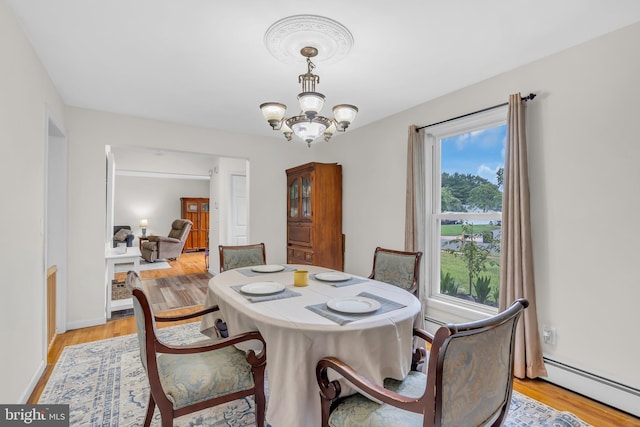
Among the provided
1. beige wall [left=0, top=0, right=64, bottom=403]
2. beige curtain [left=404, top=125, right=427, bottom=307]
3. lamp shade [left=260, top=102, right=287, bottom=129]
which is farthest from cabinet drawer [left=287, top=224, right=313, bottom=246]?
beige wall [left=0, top=0, right=64, bottom=403]

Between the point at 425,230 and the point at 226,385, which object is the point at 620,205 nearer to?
the point at 425,230

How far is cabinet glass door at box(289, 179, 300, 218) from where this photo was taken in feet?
14.5

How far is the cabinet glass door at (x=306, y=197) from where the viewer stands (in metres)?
4.16

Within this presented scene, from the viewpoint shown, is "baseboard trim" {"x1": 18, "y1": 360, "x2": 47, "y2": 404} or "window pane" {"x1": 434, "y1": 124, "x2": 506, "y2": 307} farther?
"window pane" {"x1": 434, "y1": 124, "x2": 506, "y2": 307}

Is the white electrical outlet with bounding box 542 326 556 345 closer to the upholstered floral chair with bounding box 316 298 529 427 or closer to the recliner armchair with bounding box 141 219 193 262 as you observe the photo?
the upholstered floral chair with bounding box 316 298 529 427

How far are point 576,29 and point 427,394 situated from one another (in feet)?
7.75

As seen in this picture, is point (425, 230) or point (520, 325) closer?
point (520, 325)

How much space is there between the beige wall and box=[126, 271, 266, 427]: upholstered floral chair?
33.4 inches

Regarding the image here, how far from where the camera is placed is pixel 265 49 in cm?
215

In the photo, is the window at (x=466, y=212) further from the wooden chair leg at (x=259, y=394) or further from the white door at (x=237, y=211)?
the white door at (x=237, y=211)

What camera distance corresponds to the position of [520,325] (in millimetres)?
2273

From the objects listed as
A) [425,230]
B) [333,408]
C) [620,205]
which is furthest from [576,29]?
[333,408]

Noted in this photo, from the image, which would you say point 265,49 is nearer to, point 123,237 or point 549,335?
point 549,335

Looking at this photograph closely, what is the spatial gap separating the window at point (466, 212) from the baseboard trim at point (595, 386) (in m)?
0.62
